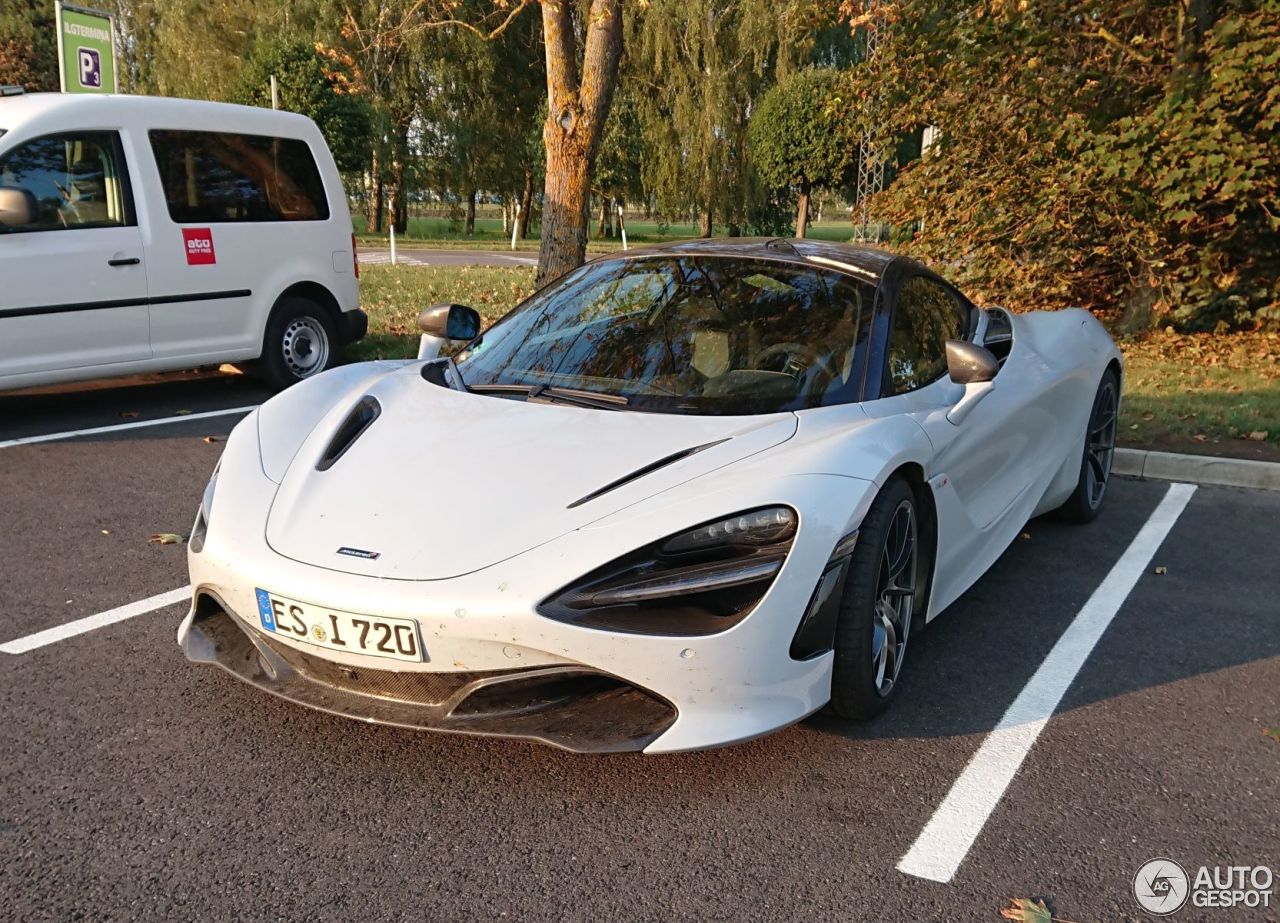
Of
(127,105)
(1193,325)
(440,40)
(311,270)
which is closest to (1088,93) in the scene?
(1193,325)

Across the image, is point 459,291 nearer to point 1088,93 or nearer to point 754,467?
point 1088,93

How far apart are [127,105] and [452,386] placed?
4.76 m

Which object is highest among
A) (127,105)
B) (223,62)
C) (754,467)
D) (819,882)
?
(223,62)

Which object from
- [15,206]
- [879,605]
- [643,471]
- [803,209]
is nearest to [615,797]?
[643,471]

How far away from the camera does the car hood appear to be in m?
2.71

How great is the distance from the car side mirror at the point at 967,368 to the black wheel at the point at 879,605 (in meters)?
0.50

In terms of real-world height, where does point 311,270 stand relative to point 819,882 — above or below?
above

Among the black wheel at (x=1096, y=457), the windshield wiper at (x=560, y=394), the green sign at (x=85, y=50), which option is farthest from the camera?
the green sign at (x=85, y=50)

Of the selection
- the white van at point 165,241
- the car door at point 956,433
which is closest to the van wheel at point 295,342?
A: the white van at point 165,241

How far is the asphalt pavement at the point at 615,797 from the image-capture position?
237cm

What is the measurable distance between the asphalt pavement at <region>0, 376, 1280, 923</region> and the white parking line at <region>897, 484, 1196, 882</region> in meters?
0.03

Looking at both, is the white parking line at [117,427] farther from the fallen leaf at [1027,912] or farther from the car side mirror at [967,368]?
the fallen leaf at [1027,912]

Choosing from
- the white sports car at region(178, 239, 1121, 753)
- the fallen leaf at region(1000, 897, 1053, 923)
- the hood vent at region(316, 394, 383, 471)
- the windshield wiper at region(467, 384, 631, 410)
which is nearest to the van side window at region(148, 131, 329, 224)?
the white sports car at region(178, 239, 1121, 753)

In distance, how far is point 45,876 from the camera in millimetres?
2361
